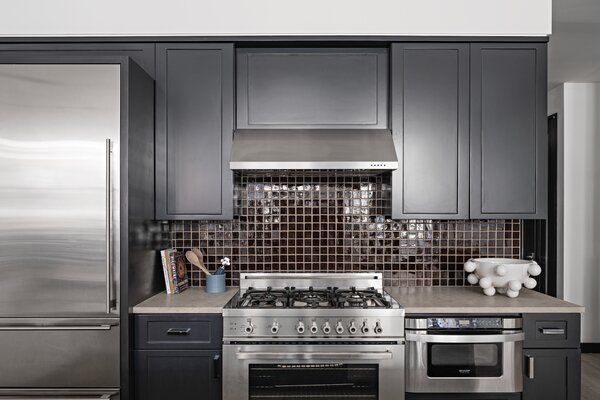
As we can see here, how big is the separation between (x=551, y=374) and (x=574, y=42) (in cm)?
254

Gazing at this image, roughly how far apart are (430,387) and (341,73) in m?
1.76

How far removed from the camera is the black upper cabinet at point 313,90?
99.4 inches

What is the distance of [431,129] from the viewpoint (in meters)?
2.48

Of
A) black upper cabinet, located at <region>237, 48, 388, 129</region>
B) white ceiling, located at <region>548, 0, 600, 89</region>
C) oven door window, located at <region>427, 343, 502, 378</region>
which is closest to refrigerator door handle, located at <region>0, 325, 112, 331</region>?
black upper cabinet, located at <region>237, 48, 388, 129</region>

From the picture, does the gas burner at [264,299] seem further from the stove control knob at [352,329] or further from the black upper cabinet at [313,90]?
the black upper cabinet at [313,90]

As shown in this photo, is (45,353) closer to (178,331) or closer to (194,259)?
(178,331)

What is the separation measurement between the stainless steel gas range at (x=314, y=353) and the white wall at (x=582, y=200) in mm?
3131

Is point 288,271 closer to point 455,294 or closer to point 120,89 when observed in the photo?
point 455,294

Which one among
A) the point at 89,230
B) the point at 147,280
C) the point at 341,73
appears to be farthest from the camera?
the point at 341,73

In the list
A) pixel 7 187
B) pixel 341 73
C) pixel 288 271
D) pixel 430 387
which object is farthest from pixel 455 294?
pixel 7 187

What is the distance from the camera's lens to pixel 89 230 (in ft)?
6.77

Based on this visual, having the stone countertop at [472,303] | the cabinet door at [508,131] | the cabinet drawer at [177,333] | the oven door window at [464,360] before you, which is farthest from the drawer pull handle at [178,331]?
the cabinet door at [508,131]

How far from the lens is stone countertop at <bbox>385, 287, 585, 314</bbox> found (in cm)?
215

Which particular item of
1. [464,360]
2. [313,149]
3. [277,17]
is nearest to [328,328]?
[464,360]
